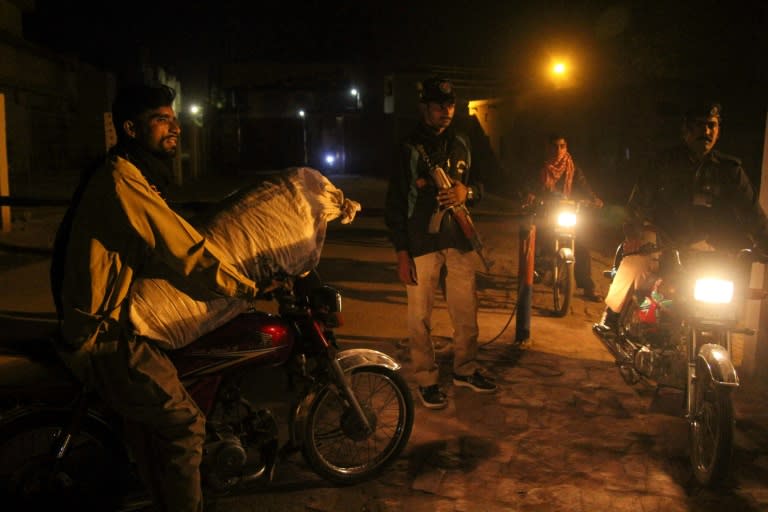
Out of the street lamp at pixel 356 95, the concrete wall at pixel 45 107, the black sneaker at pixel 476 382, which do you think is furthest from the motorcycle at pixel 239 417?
the street lamp at pixel 356 95

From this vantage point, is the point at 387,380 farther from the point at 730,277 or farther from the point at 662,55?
the point at 662,55

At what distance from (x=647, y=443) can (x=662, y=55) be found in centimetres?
1571

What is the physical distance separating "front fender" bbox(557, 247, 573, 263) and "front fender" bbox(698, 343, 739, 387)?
3.75 m

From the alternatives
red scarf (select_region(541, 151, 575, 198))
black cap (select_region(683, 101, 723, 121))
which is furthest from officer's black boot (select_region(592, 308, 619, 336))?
red scarf (select_region(541, 151, 575, 198))

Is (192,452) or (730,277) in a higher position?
(730,277)

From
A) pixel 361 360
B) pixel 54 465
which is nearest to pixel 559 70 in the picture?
pixel 361 360

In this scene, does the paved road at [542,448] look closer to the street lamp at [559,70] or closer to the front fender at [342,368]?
the front fender at [342,368]

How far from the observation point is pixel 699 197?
15.6ft

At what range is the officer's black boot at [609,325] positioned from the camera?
566 centimetres

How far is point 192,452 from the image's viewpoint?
3266 mm

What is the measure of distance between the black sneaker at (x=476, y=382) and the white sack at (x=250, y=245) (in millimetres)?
2205

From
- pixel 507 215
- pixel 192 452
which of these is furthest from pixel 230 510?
pixel 507 215

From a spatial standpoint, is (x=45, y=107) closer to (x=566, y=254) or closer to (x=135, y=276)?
(x=566, y=254)

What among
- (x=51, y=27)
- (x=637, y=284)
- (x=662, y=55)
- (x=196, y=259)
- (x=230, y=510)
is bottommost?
(x=230, y=510)
